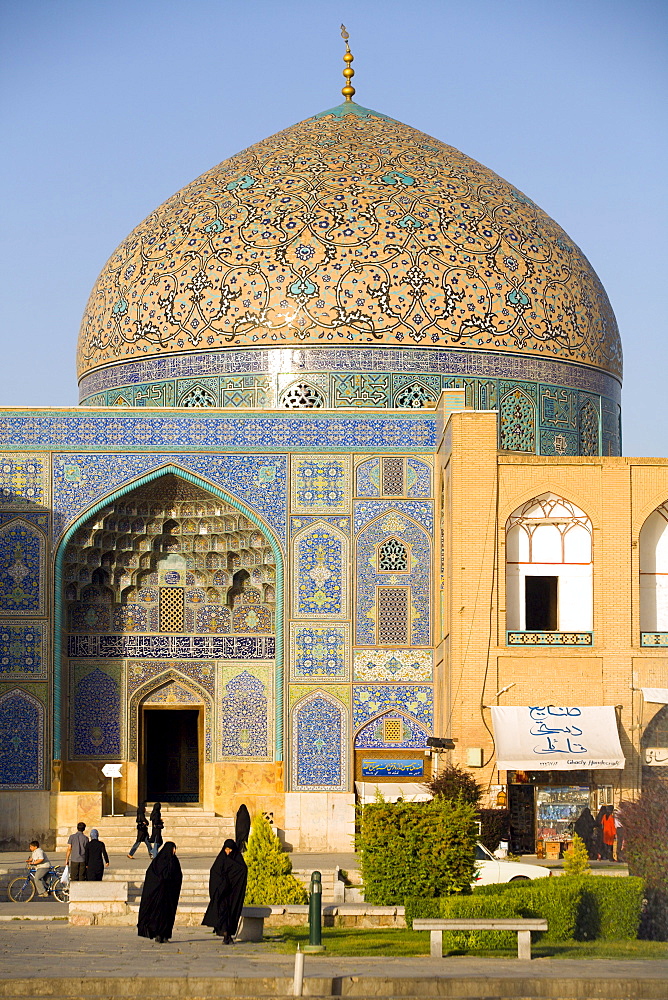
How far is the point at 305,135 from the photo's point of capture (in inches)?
915

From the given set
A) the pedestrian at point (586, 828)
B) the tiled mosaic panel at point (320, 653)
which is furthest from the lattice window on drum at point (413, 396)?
the pedestrian at point (586, 828)

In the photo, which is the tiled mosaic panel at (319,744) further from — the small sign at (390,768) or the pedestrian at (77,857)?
the pedestrian at (77,857)

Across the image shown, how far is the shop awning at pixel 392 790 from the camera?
18.8 metres

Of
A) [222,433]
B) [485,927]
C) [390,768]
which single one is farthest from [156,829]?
[485,927]

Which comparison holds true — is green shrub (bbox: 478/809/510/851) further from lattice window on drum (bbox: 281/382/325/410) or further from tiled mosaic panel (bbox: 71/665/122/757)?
lattice window on drum (bbox: 281/382/325/410)

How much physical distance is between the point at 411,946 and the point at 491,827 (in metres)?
5.54

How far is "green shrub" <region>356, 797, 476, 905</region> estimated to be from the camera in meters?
13.1

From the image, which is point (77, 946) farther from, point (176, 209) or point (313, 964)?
point (176, 209)

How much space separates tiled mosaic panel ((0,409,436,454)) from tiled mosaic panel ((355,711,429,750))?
3.06 meters

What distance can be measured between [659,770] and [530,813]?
1.44 meters

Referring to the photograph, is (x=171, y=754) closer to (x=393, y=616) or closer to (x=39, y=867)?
(x=393, y=616)

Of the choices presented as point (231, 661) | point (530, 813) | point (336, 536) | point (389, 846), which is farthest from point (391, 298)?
point (389, 846)

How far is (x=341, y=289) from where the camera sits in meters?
21.4

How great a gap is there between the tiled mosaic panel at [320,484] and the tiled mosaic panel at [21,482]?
2864mm
